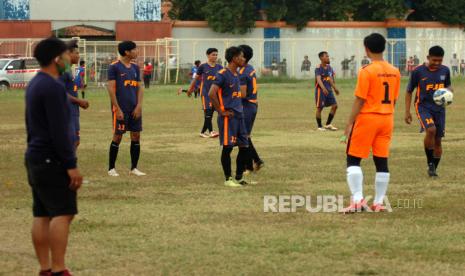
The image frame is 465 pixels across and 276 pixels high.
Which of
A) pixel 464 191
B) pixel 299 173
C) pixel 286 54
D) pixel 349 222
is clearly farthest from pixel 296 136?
pixel 286 54

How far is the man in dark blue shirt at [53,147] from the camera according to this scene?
6.90 m

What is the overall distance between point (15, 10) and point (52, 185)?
5205 centimetres

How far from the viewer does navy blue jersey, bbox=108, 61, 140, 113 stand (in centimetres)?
1388

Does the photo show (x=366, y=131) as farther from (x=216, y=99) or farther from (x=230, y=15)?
(x=230, y=15)

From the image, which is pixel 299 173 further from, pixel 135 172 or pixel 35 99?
pixel 35 99

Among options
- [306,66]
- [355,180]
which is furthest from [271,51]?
[355,180]

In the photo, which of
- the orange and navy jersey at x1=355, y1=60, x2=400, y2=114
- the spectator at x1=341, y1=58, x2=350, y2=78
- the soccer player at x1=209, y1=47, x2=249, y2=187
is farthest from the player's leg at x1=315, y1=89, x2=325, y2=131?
the spectator at x1=341, y1=58, x2=350, y2=78

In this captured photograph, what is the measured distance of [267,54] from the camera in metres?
58.4

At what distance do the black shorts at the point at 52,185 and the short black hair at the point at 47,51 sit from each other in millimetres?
714

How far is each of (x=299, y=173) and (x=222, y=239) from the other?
17.2ft

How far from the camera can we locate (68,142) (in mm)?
6977

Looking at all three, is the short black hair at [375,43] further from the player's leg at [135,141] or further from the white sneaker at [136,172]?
the white sneaker at [136,172]

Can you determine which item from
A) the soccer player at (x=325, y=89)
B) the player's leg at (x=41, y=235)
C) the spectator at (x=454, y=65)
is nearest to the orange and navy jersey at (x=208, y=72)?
the soccer player at (x=325, y=89)

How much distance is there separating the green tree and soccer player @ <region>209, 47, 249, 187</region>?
1837 inches
